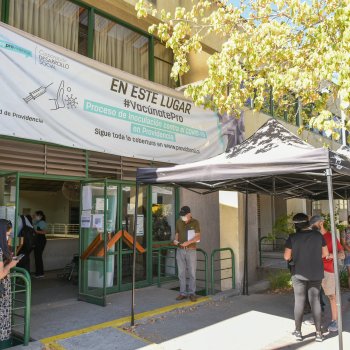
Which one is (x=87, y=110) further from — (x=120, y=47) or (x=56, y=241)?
(x=56, y=241)

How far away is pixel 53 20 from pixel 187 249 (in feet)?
16.9

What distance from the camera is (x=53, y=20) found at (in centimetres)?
784

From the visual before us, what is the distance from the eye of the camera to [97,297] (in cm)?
714

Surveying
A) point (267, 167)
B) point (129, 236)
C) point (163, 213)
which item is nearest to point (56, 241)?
point (163, 213)

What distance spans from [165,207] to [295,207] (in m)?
9.27

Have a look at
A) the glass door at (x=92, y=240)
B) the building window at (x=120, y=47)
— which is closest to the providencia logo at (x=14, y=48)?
the building window at (x=120, y=47)

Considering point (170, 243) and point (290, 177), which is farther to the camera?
point (170, 243)

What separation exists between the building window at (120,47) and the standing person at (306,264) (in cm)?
560

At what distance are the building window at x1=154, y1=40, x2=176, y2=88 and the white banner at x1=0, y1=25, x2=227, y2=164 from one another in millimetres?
1054

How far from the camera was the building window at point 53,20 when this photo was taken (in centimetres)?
728

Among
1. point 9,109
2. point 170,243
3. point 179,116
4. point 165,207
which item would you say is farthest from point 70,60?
point 170,243

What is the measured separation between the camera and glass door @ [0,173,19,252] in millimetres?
6270

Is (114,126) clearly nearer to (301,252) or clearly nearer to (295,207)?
(301,252)

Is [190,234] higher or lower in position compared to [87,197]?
lower
